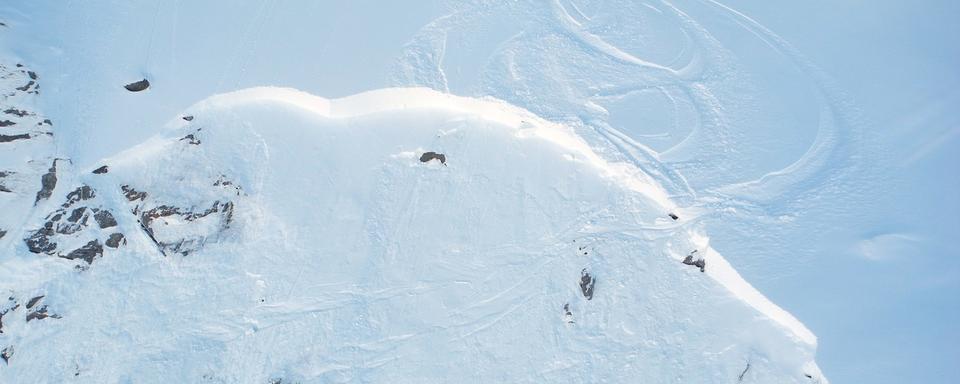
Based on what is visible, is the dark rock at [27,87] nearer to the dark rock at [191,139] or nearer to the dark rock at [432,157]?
the dark rock at [191,139]

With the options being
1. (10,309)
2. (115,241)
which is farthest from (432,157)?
(10,309)

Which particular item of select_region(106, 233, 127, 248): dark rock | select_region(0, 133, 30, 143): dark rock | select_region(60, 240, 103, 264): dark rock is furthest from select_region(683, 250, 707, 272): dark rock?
select_region(0, 133, 30, 143): dark rock

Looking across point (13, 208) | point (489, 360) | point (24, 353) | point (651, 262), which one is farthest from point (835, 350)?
point (13, 208)

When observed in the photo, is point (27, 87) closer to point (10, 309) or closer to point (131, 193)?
point (131, 193)

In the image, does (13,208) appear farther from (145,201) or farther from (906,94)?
(906,94)

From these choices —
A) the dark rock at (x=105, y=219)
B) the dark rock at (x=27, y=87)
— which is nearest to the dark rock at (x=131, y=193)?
the dark rock at (x=105, y=219)

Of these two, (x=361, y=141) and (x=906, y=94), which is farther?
(x=906, y=94)
